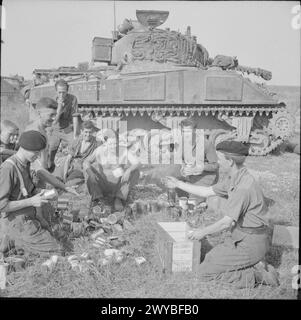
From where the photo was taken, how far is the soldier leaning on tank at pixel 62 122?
7965mm

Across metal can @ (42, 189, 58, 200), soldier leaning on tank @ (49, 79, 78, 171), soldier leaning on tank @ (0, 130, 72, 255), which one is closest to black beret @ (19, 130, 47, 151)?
soldier leaning on tank @ (0, 130, 72, 255)

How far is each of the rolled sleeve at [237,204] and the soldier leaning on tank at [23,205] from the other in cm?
190

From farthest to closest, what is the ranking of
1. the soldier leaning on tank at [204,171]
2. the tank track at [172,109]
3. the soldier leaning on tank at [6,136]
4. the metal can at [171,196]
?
the tank track at [172,109] → the soldier leaning on tank at [204,171] → the metal can at [171,196] → the soldier leaning on tank at [6,136]

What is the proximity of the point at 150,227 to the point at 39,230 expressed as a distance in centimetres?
169

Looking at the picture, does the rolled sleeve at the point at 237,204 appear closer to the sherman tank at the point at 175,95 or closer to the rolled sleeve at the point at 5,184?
the rolled sleeve at the point at 5,184

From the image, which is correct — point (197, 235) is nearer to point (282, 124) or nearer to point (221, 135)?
point (221, 135)

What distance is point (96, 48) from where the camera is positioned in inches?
509

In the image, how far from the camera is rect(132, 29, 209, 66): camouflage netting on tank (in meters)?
11.2

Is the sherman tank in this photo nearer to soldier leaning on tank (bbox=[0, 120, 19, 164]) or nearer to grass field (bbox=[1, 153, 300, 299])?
soldier leaning on tank (bbox=[0, 120, 19, 164])

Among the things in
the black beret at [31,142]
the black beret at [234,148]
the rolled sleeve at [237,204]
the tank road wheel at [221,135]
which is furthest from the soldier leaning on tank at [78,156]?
the tank road wheel at [221,135]

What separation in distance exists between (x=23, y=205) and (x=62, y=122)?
193 inches

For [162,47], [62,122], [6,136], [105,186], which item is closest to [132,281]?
[105,186]
